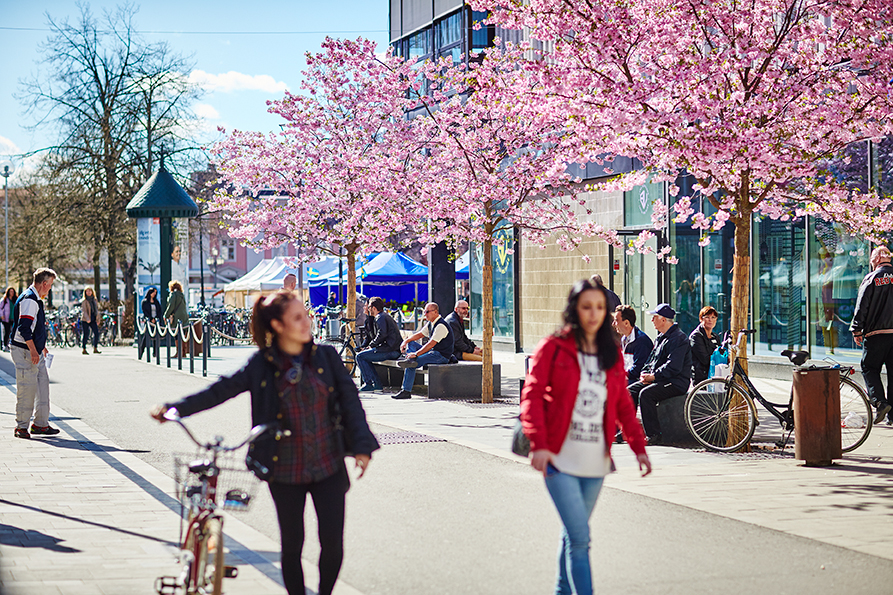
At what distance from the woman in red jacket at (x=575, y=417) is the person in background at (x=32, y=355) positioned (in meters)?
7.73

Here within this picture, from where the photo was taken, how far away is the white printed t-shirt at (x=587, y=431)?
4883mm

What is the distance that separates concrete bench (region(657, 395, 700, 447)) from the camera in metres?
11.0

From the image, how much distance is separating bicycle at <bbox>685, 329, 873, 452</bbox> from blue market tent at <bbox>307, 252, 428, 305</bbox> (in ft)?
64.3

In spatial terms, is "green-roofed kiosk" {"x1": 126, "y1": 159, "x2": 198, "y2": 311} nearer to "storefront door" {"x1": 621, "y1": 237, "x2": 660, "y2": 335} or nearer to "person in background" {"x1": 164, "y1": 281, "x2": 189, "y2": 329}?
"person in background" {"x1": 164, "y1": 281, "x2": 189, "y2": 329}

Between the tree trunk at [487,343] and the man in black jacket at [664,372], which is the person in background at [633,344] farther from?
the tree trunk at [487,343]

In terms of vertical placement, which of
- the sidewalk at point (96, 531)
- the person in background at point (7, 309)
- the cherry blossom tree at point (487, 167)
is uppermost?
the cherry blossom tree at point (487, 167)

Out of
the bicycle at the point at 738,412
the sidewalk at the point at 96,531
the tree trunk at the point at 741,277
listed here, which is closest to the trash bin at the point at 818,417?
the bicycle at the point at 738,412

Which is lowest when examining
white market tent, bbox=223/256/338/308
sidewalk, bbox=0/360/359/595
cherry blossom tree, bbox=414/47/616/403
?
sidewalk, bbox=0/360/359/595

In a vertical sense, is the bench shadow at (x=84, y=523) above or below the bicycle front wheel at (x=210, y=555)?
below

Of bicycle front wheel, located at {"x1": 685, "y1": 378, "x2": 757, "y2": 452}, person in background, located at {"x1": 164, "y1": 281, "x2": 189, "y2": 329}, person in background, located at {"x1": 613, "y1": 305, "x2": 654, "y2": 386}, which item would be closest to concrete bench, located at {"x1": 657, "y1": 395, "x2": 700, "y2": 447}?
bicycle front wheel, located at {"x1": 685, "y1": 378, "x2": 757, "y2": 452}

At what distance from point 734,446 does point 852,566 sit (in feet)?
14.5

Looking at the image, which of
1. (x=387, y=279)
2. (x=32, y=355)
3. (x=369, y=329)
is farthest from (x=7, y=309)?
(x=387, y=279)

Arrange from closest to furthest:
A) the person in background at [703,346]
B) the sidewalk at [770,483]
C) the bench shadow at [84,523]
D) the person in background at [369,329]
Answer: the bench shadow at [84,523] → the sidewalk at [770,483] → the person in background at [703,346] → the person in background at [369,329]

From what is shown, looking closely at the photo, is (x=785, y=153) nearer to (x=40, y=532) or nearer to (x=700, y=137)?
(x=700, y=137)
